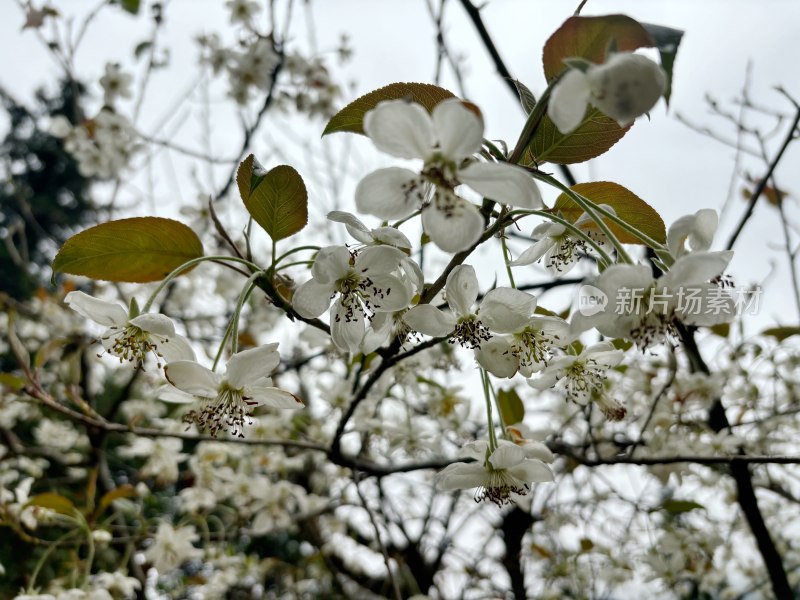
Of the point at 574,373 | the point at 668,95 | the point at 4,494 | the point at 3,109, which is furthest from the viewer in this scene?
the point at 3,109

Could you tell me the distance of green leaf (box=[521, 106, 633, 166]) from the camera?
751mm

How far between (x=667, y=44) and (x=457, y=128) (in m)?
0.20

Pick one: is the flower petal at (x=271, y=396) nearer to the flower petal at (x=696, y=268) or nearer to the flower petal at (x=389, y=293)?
the flower petal at (x=389, y=293)

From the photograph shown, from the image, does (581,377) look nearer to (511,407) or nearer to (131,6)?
(511,407)

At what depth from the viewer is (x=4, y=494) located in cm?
182

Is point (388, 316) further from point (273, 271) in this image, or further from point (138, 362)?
point (138, 362)

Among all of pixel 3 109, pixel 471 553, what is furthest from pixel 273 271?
pixel 3 109

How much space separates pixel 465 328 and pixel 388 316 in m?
0.11

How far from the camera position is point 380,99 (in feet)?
2.39

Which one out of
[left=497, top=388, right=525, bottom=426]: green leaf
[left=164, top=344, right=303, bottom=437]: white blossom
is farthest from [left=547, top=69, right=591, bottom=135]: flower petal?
[left=497, top=388, right=525, bottom=426]: green leaf

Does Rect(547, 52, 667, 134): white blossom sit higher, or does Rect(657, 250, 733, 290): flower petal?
Rect(547, 52, 667, 134): white blossom

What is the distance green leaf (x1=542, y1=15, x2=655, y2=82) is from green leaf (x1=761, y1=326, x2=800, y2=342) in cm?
153

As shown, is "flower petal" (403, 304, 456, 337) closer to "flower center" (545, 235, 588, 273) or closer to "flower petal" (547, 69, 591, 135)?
"flower center" (545, 235, 588, 273)

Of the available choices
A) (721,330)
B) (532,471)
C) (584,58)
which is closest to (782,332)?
(721,330)
